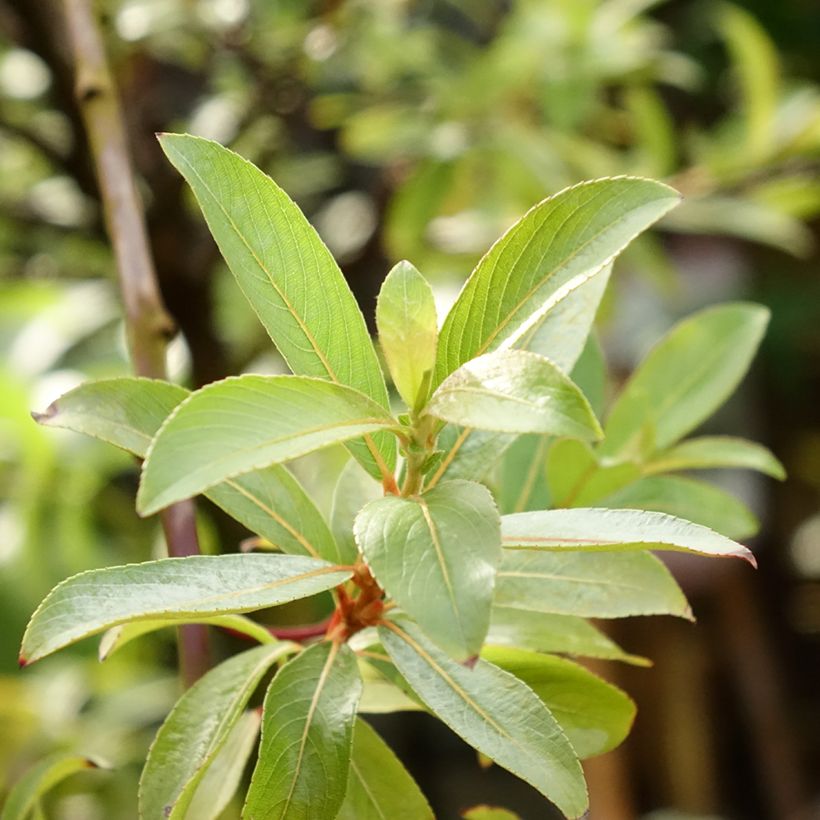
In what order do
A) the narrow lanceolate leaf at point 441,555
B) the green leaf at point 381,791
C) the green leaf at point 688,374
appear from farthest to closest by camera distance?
the green leaf at point 688,374, the green leaf at point 381,791, the narrow lanceolate leaf at point 441,555

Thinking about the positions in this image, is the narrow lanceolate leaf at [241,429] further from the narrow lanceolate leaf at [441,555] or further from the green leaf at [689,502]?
the green leaf at [689,502]

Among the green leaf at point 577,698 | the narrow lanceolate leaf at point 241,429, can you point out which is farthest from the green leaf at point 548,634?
the narrow lanceolate leaf at point 241,429

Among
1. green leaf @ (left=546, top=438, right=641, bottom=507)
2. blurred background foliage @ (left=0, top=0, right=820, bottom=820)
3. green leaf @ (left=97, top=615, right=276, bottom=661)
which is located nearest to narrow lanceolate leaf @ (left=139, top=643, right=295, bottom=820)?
green leaf @ (left=97, top=615, right=276, bottom=661)

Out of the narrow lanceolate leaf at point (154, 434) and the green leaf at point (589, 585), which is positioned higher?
the narrow lanceolate leaf at point (154, 434)

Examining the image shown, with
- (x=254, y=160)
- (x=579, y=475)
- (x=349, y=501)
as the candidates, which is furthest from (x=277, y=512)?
(x=254, y=160)

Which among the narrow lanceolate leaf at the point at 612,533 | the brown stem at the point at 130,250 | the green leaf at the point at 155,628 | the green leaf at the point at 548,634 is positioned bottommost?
the green leaf at the point at 548,634

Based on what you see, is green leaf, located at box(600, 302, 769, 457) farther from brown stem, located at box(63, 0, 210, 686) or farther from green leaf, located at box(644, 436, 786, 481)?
brown stem, located at box(63, 0, 210, 686)

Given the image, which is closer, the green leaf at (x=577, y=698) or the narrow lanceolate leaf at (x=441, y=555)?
the narrow lanceolate leaf at (x=441, y=555)
